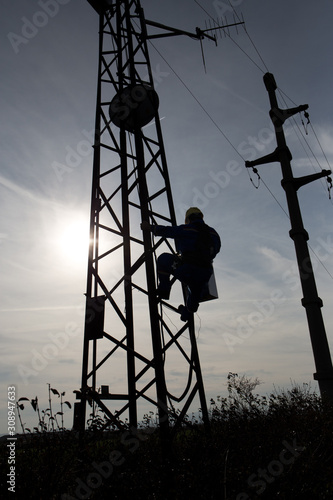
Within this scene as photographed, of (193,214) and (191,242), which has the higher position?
(193,214)

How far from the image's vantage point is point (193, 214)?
6.38 m

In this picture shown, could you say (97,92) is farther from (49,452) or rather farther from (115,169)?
(49,452)

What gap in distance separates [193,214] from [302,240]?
4810 mm

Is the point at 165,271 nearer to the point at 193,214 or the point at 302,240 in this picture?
the point at 193,214

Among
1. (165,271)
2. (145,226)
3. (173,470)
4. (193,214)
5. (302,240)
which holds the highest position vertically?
(302,240)

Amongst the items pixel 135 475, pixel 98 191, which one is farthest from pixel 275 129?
pixel 135 475

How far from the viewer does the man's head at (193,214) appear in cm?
637

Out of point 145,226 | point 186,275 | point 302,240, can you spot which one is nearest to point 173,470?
point 186,275

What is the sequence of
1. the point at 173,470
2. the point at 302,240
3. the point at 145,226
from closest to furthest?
the point at 173,470 → the point at 145,226 → the point at 302,240

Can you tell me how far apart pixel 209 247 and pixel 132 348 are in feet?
7.39

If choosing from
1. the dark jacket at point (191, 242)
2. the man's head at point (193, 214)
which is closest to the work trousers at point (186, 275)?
the dark jacket at point (191, 242)

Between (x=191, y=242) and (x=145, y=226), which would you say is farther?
(x=145, y=226)

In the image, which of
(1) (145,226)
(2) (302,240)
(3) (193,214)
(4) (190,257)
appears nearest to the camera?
(4) (190,257)

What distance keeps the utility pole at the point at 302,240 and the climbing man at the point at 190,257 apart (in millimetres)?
4182
